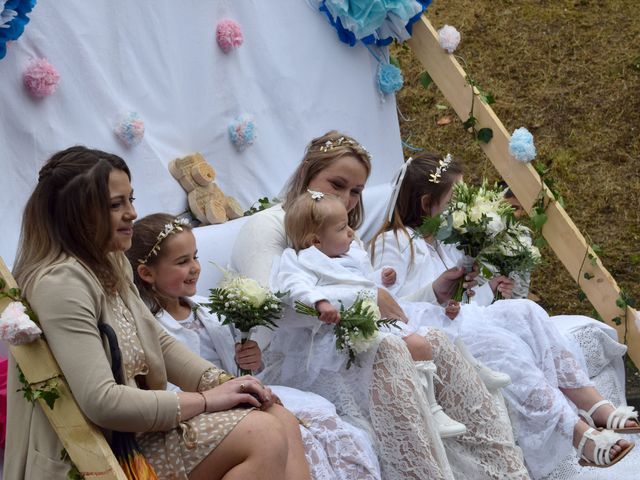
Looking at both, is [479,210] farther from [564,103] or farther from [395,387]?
[564,103]

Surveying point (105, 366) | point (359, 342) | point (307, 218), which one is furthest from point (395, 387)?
point (105, 366)

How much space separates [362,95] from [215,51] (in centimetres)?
104

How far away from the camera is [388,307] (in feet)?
12.9

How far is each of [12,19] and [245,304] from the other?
135cm

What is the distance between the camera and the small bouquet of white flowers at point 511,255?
4082mm

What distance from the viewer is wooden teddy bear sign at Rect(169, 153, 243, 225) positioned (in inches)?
181

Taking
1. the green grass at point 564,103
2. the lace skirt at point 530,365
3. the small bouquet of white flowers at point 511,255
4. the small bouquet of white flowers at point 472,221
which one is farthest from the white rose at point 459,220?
the green grass at point 564,103

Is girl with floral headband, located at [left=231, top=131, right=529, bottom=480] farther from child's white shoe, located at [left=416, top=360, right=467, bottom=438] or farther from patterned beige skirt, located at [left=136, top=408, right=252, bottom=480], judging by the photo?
patterned beige skirt, located at [left=136, top=408, right=252, bottom=480]

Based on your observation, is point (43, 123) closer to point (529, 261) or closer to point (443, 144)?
point (529, 261)

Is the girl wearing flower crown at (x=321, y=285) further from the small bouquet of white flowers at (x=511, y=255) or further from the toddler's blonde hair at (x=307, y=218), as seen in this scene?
the small bouquet of white flowers at (x=511, y=255)

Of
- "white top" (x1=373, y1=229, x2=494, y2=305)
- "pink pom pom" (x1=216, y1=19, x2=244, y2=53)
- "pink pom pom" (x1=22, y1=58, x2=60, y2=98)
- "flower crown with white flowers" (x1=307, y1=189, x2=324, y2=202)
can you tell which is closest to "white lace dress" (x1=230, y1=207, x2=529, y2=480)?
"flower crown with white flowers" (x1=307, y1=189, x2=324, y2=202)

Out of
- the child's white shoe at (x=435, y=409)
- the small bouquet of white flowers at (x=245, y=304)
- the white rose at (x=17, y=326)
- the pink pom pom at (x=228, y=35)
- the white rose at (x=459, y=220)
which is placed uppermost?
the pink pom pom at (x=228, y=35)

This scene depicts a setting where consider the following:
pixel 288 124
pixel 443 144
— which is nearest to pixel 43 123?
pixel 288 124

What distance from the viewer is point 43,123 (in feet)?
13.2
